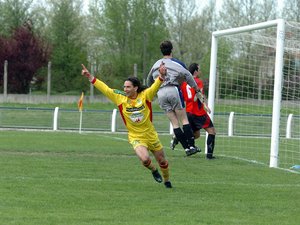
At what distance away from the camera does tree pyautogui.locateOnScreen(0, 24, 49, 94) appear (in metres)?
53.6

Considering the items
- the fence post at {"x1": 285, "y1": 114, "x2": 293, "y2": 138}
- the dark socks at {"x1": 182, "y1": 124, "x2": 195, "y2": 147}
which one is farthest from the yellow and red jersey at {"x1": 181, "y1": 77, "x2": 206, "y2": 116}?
the fence post at {"x1": 285, "y1": 114, "x2": 293, "y2": 138}

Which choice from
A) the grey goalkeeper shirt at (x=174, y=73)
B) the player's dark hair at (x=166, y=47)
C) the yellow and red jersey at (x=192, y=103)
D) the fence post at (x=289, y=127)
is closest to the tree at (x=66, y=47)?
the fence post at (x=289, y=127)

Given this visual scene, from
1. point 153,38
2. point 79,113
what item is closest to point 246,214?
point 79,113

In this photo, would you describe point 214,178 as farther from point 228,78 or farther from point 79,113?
point 79,113

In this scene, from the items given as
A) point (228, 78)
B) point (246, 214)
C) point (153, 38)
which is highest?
point (153, 38)

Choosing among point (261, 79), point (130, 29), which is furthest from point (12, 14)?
point (261, 79)

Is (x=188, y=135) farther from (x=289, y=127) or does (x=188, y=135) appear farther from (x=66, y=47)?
(x=66, y=47)

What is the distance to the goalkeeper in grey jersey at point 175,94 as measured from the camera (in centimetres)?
1421

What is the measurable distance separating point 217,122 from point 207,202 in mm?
22668

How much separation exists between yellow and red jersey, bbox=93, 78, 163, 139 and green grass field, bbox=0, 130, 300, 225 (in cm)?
80

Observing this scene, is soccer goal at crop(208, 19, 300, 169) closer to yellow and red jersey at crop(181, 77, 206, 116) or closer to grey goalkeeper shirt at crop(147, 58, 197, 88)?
yellow and red jersey at crop(181, 77, 206, 116)

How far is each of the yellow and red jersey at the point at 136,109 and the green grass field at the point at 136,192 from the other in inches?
31.4

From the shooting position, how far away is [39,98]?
1889 inches

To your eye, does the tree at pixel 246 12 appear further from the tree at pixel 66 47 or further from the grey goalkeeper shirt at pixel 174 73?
the grey goalkeeper shirt at pixel 174 73
